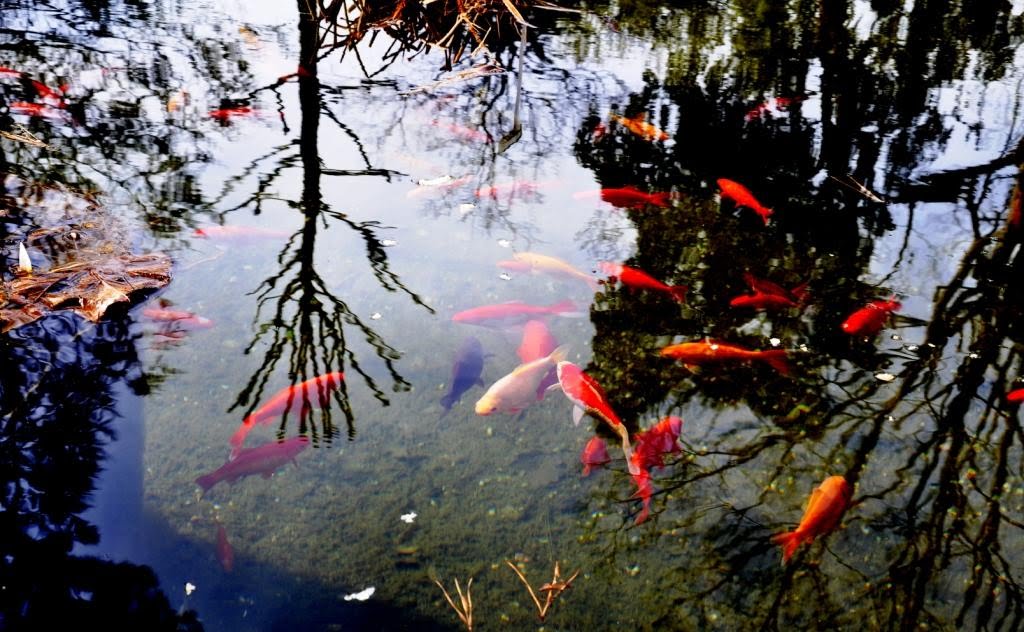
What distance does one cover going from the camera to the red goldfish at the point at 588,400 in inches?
121

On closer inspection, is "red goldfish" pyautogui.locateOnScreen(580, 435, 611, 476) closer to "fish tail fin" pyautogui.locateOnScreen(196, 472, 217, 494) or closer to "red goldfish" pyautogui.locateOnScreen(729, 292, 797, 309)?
"red goldfish" pyautogui.locateOnScreen(729, 292, 797, 309)

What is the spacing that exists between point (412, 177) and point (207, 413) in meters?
2.30

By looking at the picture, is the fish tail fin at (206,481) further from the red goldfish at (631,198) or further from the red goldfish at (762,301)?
the red goldfish at (631,198)

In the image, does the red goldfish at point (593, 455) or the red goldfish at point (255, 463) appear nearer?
the red goldfish at point (255, 463)

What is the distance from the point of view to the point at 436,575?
2.52 meters

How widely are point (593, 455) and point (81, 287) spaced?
2.48 metres

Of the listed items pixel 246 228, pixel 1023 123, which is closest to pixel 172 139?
pixel 246 228

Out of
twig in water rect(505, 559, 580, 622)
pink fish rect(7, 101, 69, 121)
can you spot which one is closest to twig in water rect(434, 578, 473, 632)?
twig in water rect(505, 559, 580, 622)

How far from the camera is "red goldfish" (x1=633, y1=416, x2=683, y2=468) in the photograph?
2939 mm

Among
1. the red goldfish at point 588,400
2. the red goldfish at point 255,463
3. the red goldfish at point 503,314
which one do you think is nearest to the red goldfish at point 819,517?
the red goldfish at point 588,400

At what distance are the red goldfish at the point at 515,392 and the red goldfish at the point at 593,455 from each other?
34 cm

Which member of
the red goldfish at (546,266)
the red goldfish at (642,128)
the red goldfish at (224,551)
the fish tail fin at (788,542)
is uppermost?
the red goldfish at (642,128)

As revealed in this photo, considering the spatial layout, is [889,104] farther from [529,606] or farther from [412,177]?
[529,606]

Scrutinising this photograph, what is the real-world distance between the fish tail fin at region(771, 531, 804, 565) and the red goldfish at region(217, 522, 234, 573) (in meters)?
1.95
